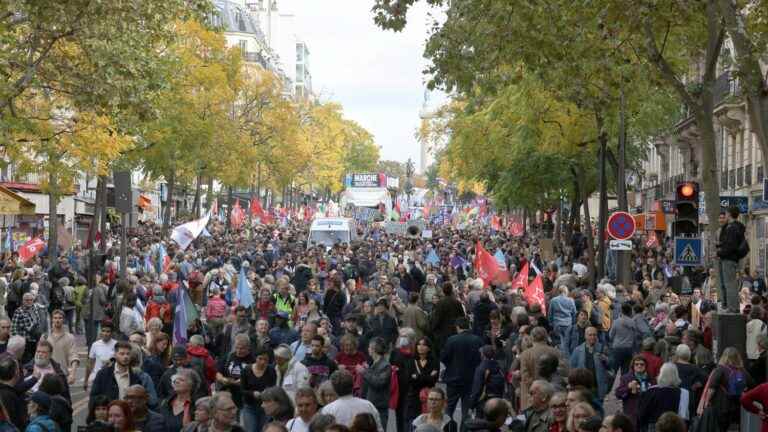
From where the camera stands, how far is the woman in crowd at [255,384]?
13.6 m

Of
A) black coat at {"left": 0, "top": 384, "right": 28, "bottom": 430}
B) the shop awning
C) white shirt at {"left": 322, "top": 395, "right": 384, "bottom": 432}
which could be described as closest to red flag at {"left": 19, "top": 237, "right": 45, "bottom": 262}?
the shop awning

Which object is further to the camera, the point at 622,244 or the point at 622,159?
the point at 622,159

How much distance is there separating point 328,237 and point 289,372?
128 ft

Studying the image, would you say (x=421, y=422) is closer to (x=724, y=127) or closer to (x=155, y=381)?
(x=155, y=381)

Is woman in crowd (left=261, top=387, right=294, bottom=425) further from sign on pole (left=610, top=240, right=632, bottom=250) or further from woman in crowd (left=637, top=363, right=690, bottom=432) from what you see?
sign on pole (left=610, top=240, right=632, bottom=250)

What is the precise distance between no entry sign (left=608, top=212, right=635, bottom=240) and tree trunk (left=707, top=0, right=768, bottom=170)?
12.2 metres

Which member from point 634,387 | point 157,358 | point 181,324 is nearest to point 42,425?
point 157,358

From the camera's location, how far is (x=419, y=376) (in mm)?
15023

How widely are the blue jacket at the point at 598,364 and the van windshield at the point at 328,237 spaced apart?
116 feet

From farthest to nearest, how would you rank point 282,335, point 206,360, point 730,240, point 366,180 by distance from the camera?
point 366,180, point 282,335, point 730,240, point 206,360

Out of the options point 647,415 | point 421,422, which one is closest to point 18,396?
point 421,422

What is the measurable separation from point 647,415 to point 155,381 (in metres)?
4.53

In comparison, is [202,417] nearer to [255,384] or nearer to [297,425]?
[297,425]

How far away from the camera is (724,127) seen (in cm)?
4825
